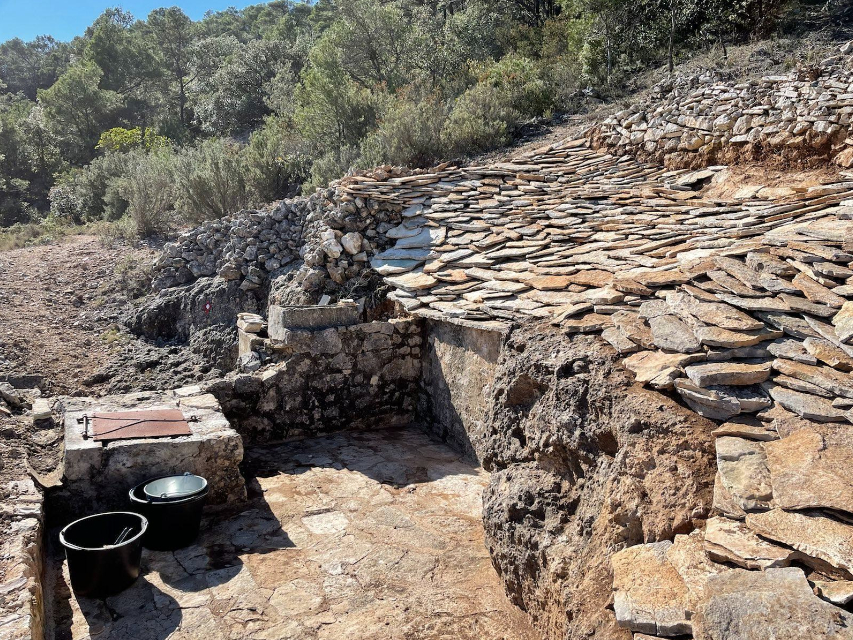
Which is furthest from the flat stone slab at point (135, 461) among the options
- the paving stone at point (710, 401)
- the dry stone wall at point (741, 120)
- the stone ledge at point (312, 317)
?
the dry stone wall at point (741, 120)

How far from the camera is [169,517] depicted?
402cm

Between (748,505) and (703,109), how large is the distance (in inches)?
257

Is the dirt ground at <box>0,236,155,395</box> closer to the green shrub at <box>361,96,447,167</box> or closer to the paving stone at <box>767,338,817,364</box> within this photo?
the green shrub at <box>361,96,447,167</box>

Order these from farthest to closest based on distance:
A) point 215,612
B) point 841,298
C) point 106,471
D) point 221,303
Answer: point 221,303
point 106,471
point 215,612
point 841,298

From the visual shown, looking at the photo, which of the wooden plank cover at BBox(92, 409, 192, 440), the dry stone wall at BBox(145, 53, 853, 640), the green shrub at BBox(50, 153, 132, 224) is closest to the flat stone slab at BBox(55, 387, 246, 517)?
the wooden plank cover at BBox(92, 409, 192, 440)

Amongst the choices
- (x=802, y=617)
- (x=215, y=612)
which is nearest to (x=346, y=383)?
(x=215, y=612)

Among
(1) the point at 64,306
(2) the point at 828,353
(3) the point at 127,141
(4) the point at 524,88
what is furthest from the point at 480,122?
(3) the point at 127,141

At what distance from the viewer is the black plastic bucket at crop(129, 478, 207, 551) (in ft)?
13.1

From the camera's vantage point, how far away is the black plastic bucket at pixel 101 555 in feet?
11.5

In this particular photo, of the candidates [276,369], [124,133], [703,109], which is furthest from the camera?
[124,133]

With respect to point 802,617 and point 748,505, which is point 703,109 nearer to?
point 748,505

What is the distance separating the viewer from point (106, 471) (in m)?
4.24

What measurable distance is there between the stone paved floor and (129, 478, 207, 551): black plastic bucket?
7cm

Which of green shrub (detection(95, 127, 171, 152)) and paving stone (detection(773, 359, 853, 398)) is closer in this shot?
paving stone (detection(773, 359, 853, 398))
